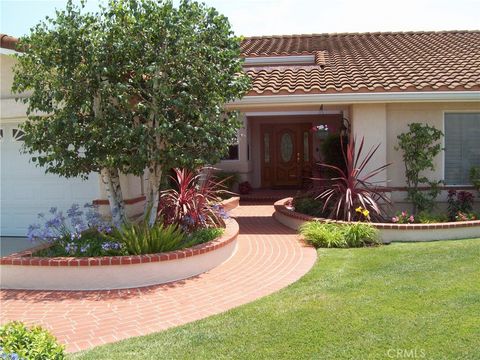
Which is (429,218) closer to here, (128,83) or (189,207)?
(189,207)

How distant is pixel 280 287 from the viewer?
6.37m

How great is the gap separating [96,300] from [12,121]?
571 cm

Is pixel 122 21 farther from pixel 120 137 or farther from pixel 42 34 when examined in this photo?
pixel 120 137

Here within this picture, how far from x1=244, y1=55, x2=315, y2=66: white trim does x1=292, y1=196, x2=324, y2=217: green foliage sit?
4.86 metres

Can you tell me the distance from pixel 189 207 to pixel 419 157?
499 cm

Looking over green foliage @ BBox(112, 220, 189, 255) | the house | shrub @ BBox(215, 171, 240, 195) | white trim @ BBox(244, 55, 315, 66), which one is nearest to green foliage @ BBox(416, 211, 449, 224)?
the house

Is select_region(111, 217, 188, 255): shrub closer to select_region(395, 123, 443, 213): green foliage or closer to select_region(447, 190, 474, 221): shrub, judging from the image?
select_region(395, 123, 443, 213): green foliage

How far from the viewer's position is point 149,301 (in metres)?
6.02

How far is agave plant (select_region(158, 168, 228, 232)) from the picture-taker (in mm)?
8500

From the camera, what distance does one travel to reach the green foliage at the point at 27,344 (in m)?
3.31

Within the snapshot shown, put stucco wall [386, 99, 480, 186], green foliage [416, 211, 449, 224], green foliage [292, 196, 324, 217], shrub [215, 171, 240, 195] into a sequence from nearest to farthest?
green foliage [416, 211, 449, 224], stucco wall [386, 99, 480, 186], green foliage [292, 196, 324, 217], shrub [215, 171, 240, 195]

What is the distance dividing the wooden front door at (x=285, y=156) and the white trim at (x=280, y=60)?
14.5 ft

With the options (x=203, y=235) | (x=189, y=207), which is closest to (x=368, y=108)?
→ (x=189, y=207)

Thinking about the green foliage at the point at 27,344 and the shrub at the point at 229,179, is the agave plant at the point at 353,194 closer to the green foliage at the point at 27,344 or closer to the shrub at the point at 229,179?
the shrub at the point at 229,179
